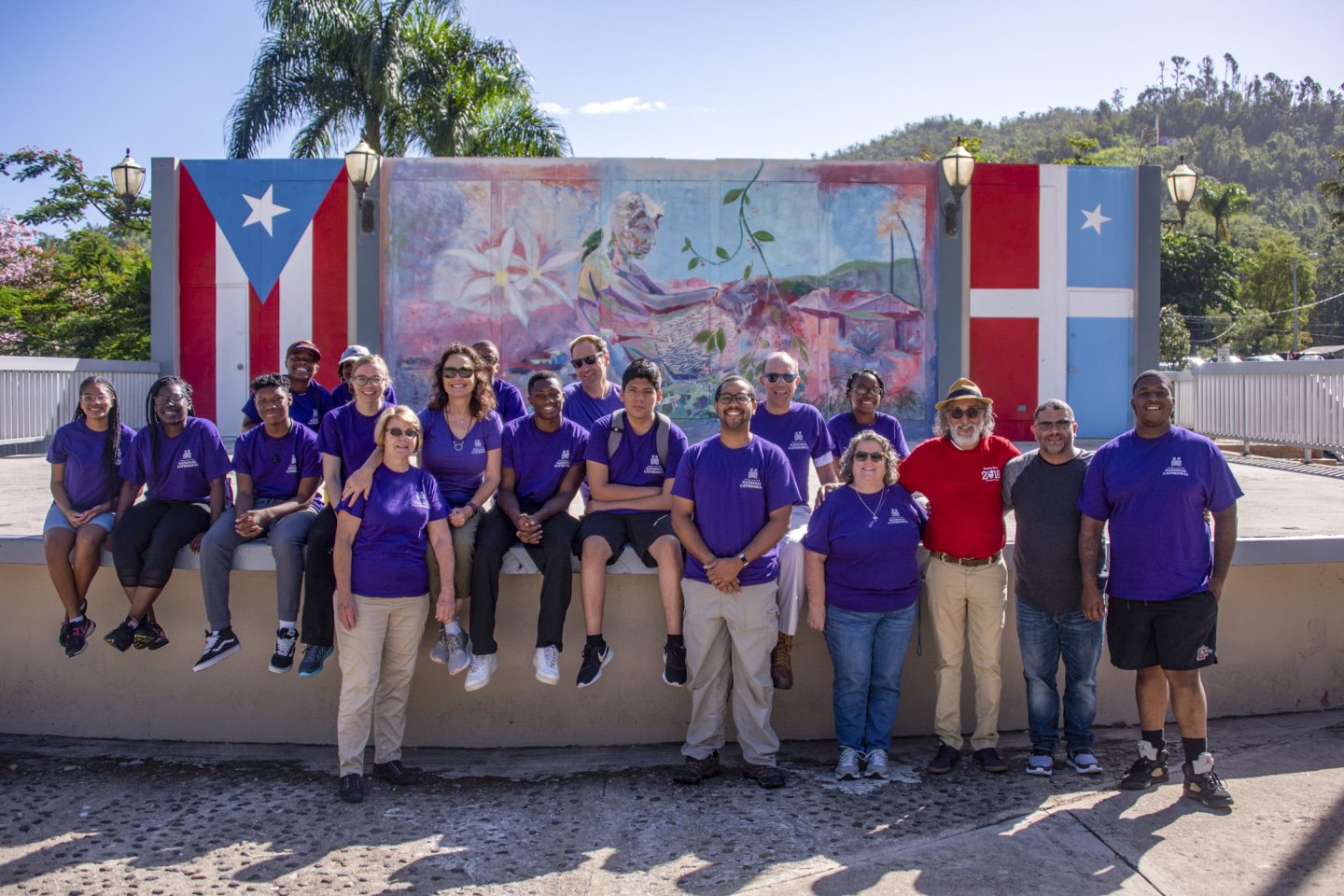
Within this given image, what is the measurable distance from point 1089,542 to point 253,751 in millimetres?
4912

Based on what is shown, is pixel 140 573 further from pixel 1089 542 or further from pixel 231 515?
pixel 1089 542

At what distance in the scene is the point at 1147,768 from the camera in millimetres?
5406

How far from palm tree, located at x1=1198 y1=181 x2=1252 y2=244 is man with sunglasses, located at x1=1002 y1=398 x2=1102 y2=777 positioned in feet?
228

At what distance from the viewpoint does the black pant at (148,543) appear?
19.6ft

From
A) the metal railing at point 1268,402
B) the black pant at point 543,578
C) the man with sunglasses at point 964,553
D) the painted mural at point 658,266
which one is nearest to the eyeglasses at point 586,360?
the black pant at point 543,578

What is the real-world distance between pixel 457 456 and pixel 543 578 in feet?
2.76

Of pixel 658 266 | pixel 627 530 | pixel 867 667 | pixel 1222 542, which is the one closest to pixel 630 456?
pixel 627 530

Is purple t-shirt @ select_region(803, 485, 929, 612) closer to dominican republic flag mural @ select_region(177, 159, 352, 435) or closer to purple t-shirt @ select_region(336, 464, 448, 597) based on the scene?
purple t-shirt @ select_region(336, 464, 448, 597)

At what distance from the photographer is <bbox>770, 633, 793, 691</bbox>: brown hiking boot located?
18.5 ft

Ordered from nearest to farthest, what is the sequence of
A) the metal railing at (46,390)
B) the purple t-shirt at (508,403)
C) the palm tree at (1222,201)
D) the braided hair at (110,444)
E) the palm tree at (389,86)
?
1. the braided hair at (110,444)
2. the purple t-shirt at (508,403)
3. the metal railing at (46,390)
4. the palm tree at (389,86)
5. the palm tree at (1222,201)

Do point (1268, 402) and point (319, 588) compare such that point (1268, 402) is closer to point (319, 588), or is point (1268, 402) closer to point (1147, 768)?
point (1147, 768)

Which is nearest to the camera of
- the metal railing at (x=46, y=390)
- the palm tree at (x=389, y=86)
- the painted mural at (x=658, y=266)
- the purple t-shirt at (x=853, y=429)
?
the purple t-shirt at (x=853, y=429)

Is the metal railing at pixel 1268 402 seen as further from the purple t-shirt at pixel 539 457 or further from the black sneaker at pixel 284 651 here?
the black sneaker at pixel 284 651

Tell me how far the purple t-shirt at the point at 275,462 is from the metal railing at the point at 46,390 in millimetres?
8312
